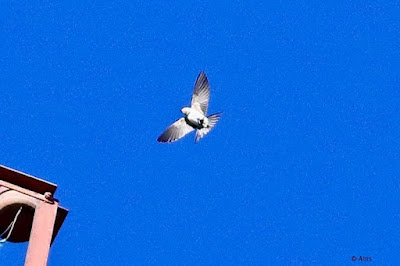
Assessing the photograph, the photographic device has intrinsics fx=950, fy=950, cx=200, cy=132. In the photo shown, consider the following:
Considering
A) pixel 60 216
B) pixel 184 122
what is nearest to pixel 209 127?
pixel 184 122

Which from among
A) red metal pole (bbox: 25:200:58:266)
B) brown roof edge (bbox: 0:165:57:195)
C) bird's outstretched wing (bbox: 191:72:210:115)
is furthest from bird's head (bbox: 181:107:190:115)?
red metal pole (bbox: 25:200:58:266)

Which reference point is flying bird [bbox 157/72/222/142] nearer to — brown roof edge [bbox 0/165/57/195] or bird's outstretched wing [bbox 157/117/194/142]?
bird's outstretched wing [bbox 157/117/194/142]

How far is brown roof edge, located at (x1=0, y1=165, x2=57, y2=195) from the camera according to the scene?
14422 mm

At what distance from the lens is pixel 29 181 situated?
47.8 ft

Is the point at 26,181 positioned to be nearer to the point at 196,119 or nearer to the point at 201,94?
the point at 196,119

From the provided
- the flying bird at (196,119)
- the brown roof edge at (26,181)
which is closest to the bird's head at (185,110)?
the flying bird at (196,119)

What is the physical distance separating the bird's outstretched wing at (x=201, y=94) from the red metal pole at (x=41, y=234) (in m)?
10.9

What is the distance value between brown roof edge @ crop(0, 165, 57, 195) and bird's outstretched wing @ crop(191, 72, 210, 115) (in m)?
10.6

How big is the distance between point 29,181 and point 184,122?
1066cm

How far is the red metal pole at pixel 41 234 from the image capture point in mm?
13125

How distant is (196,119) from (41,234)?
11036 mm

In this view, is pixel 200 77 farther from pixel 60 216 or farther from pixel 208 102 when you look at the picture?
pixel 60 216

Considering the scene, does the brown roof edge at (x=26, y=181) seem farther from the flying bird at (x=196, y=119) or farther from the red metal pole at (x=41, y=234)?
the flying bird at (x=196, y=119)

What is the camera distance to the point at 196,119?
958 inches
